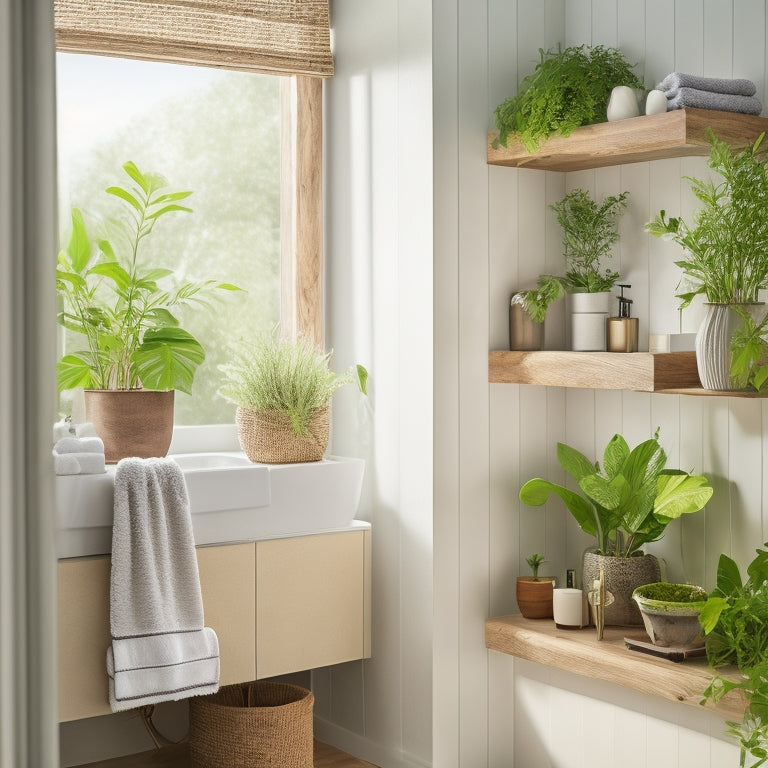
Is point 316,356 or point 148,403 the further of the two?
point 316,356

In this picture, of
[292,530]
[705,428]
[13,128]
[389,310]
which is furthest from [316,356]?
[13,128]

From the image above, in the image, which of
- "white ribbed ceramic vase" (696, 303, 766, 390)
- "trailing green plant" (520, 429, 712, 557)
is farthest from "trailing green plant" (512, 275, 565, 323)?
"white ribbed ceramic vase" (696, 303, 766, 390)

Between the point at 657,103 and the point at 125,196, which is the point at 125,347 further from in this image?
the point at 657,103

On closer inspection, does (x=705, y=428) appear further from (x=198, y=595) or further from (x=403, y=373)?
(x=198, y=595)

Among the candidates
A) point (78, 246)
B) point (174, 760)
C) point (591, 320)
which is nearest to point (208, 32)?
point (78, 246)

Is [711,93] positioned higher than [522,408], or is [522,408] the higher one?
[711,93]

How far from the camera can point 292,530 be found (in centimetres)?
288

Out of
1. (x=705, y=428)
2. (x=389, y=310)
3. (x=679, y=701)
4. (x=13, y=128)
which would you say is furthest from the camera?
(x=389, y=310)

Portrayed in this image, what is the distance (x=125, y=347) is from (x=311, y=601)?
34.1 inches

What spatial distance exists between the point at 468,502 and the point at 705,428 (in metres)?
0.67

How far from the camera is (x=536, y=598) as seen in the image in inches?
115

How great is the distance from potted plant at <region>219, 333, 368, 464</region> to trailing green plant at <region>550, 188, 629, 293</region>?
2.51ft

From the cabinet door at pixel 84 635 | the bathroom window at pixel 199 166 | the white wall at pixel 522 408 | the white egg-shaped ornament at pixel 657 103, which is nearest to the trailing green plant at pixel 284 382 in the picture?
the bathroom window at pixel 199 166

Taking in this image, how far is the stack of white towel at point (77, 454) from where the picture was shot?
8.18ft
